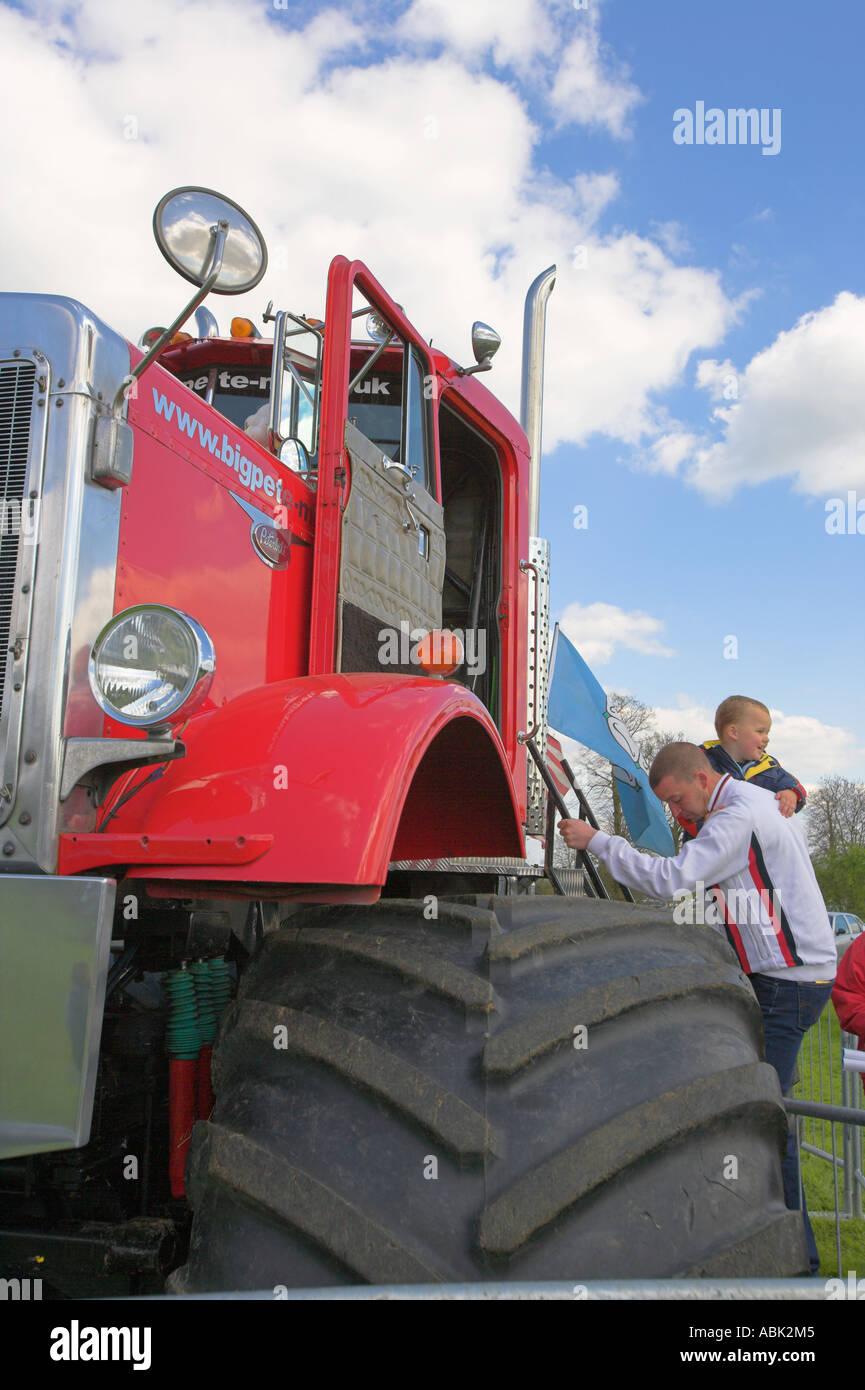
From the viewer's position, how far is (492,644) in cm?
448

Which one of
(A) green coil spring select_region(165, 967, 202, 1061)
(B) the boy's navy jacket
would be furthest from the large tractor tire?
(B) the boy's navy jacket

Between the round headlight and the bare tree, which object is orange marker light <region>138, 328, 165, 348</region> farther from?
the bare tree

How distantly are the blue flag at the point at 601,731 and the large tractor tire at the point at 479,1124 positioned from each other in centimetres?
425

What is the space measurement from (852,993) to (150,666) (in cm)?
380

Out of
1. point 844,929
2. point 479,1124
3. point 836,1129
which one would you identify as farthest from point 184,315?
point 844,929

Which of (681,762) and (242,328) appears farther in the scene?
(242,328)

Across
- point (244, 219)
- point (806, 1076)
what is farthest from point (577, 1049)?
point (806, 1076)

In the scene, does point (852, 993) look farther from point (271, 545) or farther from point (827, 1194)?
point (271, 545)

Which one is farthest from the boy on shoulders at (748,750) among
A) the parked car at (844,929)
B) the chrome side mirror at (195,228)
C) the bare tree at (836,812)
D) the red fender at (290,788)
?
the bare tree at (836,812)

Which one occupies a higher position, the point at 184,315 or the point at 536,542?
the point at 536,542

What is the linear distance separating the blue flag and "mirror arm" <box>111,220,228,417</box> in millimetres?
4093

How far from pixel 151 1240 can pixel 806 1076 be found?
790 cm

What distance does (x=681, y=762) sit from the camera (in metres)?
3.64
